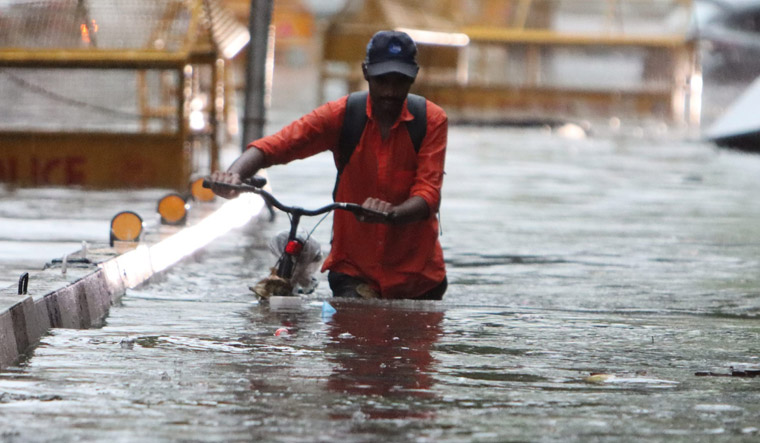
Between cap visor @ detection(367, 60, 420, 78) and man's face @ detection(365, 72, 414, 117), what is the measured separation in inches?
1.3

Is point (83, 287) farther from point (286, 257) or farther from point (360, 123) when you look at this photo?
point (360, 123)

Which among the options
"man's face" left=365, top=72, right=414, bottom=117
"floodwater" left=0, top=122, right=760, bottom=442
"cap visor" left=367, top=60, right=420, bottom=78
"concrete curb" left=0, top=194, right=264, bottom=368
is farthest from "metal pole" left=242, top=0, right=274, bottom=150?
"cap visor" left=367, top=60, right=420, bottom=78

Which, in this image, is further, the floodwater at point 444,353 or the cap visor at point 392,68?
the cap visor at point 392,68

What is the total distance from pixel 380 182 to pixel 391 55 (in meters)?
0.65

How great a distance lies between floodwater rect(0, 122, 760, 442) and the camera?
5.27 metres

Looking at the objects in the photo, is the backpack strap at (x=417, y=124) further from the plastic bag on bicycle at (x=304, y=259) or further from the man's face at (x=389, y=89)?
the plastic bag on bicycle at (x=304, y=259)

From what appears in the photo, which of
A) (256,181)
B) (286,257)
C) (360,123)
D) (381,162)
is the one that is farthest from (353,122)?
(286,257)

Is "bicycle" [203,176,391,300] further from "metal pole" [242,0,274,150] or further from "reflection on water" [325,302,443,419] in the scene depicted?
"metal pole" [242,0,274,150]

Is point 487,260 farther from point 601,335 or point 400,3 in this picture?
point 400,3

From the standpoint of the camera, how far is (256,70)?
1375 centimetres

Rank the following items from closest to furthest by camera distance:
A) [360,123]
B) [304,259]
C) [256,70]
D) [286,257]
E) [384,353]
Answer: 1. [384,353]
2. [360,123]
3. [286,257]
4. [304,259]
5. [256,70]

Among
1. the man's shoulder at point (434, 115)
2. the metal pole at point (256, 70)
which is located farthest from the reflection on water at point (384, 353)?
the metal pole at point (256, 70)

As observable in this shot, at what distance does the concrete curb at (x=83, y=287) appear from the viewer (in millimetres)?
6480

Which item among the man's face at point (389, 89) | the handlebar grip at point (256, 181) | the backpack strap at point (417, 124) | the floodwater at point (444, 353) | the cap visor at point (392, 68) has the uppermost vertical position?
the cap visor at point (392, 68)
